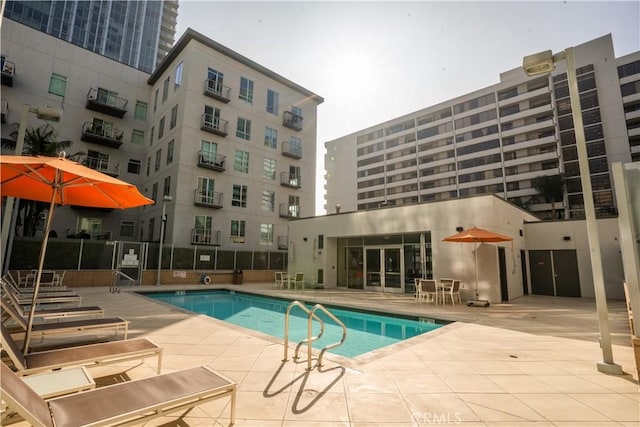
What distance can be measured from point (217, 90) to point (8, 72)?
1271cm

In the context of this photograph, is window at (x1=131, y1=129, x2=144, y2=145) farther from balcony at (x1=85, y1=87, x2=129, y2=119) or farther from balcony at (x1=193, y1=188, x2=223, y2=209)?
balcony at (x1=193, y1=188, x2=223, y2=209)

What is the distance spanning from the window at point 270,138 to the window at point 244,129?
→ 1.62 meters

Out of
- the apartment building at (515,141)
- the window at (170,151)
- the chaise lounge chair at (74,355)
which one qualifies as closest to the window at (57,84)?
the window at (170,151)

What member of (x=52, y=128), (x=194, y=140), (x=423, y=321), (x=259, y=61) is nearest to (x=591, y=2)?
(x=423, y=321)

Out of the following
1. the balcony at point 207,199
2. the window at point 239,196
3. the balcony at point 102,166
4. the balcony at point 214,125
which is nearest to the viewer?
the balcony at point 207,199

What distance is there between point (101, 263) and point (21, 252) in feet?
10.7

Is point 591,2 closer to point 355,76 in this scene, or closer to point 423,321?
point 355,76

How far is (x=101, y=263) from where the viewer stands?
1619 cm

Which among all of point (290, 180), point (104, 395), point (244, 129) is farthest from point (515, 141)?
point (104, 395)

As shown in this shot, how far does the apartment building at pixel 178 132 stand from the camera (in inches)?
812

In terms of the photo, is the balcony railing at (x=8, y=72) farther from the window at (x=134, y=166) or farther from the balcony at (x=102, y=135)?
the window at (x=134, y=166)

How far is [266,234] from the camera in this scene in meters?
24.4

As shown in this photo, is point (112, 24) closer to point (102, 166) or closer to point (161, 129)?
point (161, 129)

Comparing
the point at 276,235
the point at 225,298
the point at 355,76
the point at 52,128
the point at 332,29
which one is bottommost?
the point at 225,298
